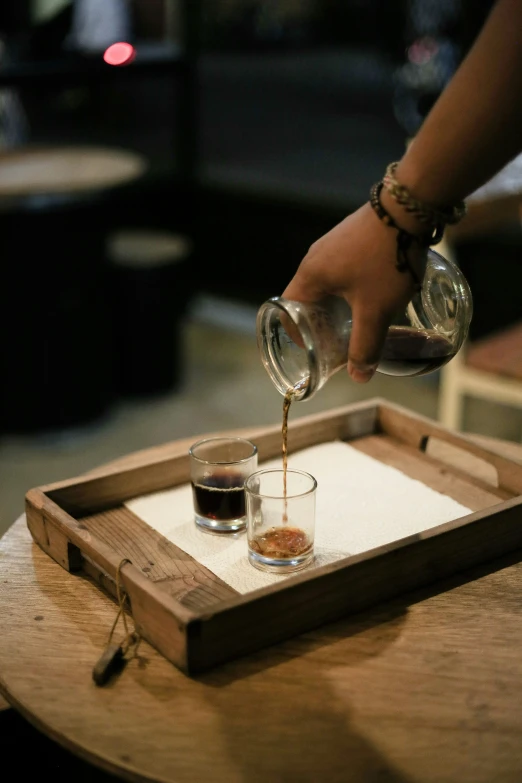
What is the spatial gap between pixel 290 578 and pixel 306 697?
140 mm

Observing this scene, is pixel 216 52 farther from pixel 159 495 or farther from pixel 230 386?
pixel 159 495

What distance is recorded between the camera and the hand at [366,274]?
3.48 feet

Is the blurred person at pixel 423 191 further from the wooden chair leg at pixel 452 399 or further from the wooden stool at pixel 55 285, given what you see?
the wooden stool at pixel 55 285

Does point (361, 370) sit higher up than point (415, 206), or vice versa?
point (415, 206)

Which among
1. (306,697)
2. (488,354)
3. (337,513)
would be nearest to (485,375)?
(488,354)

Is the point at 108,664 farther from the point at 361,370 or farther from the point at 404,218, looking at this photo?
the point at 404,218

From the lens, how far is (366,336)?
1082mm

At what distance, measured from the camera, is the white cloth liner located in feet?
4.25

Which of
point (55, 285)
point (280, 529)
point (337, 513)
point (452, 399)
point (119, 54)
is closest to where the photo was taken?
point (280, 529)

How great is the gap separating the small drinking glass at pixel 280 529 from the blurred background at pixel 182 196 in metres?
1.47

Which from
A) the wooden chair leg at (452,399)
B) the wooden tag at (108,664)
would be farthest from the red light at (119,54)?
the wooden tag at (108,664)

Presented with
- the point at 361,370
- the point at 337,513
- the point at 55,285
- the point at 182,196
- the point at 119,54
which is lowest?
the point at 337,513

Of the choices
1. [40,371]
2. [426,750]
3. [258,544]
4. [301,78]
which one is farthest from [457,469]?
[301,78]

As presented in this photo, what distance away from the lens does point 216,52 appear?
4758mm
